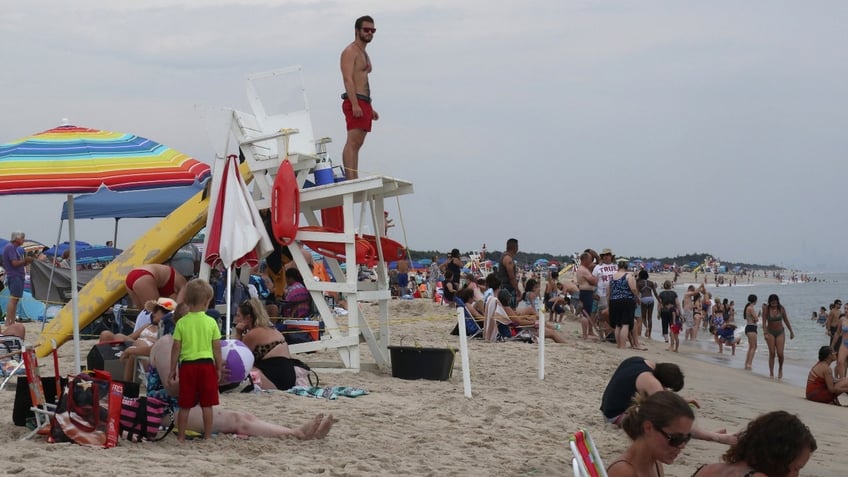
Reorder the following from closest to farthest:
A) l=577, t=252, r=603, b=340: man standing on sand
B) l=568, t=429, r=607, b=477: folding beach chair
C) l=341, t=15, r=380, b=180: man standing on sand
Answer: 1. l=568, t=429, r=607, b=477: folding beach chair
2. l=341, t=15, r=380, b=180: man standing on sand
3. l=577, t=252, r=603, b=340: man standing on sand

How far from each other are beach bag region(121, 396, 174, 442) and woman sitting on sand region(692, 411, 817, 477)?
3562 millimetres

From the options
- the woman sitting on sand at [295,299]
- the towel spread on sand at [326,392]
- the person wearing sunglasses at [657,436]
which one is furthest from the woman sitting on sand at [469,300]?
the person wearing sunglasses at [657,436]

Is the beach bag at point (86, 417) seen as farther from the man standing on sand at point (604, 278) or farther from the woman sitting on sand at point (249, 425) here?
the man standing on sand at point (604, 278)

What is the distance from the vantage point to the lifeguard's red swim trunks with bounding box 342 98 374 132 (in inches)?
399

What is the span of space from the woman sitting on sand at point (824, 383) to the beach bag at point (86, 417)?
29.1ft

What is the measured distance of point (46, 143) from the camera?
6777 mm

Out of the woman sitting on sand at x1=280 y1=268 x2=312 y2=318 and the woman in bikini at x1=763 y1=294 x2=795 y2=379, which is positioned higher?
the woman sitting on sand at x1=280 y1=268 x2=312 y2=318

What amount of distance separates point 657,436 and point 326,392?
4.49 meters

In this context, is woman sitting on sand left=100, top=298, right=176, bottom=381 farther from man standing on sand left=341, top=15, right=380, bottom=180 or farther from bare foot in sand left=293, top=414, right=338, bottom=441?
man standing on sand left=341, top=15, right=380, bottom=180

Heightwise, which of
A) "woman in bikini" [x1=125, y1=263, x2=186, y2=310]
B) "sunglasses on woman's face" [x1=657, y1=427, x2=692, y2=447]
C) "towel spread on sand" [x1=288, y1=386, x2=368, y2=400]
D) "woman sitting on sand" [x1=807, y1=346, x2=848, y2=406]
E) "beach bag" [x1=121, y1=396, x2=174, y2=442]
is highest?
"woman in bikini" [x1=125, y1=263, x2=186, y2=310]

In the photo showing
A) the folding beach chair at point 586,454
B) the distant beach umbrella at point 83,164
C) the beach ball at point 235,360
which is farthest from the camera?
the beach ball at point 235,360

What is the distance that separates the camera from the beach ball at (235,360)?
7477 millimetres

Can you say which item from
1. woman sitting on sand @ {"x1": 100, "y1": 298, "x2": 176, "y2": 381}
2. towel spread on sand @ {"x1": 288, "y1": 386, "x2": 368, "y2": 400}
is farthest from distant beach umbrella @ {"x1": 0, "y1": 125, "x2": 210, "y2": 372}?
towel spread on sand @ {"x1": 288, "y1": 386, "x2": 368, "y2": 400}

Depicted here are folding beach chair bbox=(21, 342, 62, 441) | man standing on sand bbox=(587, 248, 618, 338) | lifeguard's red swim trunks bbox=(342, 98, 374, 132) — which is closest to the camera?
folding beach chair bbox=(21, 342, 62, 441)
